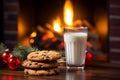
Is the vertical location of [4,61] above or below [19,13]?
below

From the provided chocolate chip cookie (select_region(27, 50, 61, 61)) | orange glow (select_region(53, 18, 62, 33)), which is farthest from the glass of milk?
orange glow (select_region(53, 18, 62, 33))

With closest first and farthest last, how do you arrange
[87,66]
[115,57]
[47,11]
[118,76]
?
[118,76] < [87,66] < [115,57] < [47,11]

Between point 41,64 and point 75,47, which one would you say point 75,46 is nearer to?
point 75,47

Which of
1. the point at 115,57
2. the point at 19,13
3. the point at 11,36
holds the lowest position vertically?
the point at 115,57

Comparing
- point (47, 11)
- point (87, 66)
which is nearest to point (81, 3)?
point (47, 11)

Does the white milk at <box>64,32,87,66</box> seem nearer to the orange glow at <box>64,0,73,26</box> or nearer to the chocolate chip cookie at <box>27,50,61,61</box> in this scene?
the chocolate chip cookie at <box>27,50,61,61</box>

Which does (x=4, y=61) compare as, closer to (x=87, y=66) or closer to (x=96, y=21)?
(x=87, y=66)

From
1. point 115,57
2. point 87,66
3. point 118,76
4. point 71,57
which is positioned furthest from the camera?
point 115,57

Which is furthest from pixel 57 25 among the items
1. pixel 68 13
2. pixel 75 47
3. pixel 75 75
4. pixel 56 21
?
pixel 75 75
